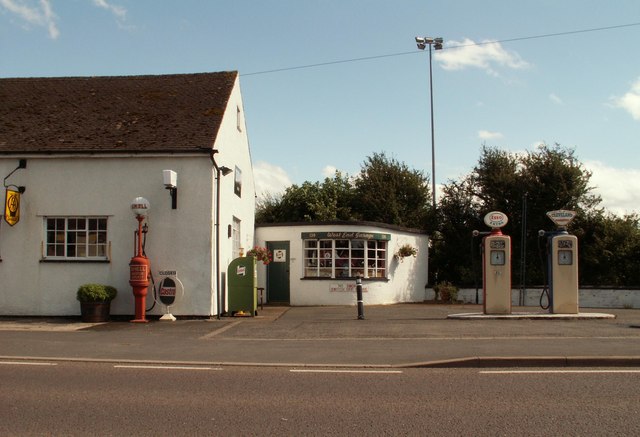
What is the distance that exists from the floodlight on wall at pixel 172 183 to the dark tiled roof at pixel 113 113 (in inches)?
28.5

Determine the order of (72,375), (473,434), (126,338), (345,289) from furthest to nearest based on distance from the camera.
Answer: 1. (345,289)
2. (126,338)
3. (72,375)
4. (473,434)

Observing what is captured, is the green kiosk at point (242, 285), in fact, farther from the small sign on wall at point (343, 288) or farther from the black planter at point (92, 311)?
the small sign on wall at point (343, 288)

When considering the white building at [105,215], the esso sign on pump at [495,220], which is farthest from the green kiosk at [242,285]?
the esso sign on pump at [495,220]

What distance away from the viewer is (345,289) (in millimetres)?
22438

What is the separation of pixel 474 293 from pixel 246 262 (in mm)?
11459

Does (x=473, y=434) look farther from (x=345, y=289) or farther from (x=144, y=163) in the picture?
(x=345, y=289)

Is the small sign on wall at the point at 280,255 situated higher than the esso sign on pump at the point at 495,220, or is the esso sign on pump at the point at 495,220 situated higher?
the esso sign on pump at the point at 495,220

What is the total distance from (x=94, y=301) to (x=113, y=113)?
5.74 meters

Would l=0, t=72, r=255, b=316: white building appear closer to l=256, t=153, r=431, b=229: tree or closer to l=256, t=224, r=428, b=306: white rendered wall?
l=256, t=224, r=428, b=306: white rendered wall

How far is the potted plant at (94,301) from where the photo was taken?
15.9 meters

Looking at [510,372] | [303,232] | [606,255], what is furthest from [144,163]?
[606,255]

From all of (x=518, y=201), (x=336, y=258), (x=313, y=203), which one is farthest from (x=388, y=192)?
(x=336, y=258)

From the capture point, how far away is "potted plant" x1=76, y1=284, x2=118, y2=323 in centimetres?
1590

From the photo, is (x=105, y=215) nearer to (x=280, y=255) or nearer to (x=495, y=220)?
(x=280, y=255)
